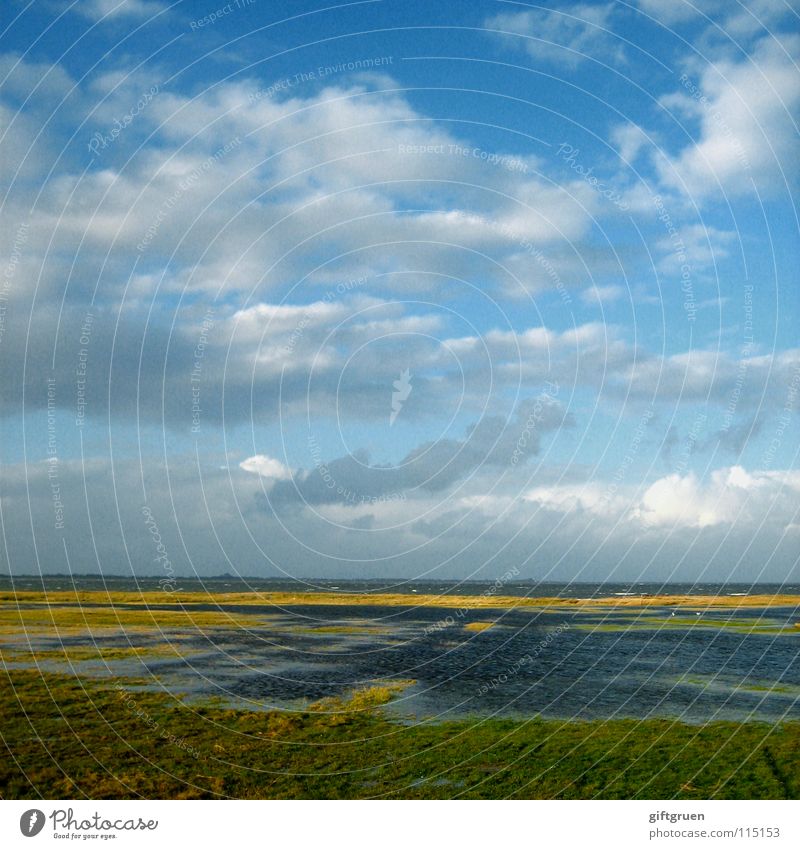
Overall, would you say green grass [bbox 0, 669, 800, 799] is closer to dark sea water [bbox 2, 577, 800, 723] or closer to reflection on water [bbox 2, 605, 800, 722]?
dark sea water [bbox 2, 577, 800, 723]

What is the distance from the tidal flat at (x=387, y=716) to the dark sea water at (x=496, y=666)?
0.23m

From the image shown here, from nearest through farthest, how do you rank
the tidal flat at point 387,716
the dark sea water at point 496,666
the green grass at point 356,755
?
the green grass at point 356,755
the tidal flat at point 387,716
the dark sea water at point 496,666

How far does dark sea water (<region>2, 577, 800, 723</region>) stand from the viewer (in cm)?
3244

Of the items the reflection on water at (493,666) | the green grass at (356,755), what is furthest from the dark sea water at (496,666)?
the green grass at (356,755)

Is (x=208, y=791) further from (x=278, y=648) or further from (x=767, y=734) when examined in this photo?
(x=278, y=648)

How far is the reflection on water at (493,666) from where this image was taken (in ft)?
107

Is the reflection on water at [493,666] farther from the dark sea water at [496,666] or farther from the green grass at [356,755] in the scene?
the green grass at [356,755]

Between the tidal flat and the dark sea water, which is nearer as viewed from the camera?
the tidal flat

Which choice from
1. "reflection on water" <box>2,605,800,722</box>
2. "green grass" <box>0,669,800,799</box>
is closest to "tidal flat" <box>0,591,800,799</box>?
"green grass" <box>0,669,800,799</box>

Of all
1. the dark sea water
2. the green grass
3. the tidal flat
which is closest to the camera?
the green grass

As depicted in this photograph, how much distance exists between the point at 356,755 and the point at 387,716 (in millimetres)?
6057

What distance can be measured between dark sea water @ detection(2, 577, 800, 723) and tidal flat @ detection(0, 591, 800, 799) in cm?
23
